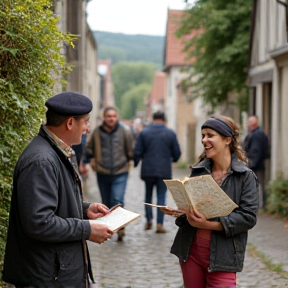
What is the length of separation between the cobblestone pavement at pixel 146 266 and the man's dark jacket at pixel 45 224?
12.4ft

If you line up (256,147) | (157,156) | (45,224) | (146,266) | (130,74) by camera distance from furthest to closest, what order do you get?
(130,74), (256,147), (157,156), (146,266), (45,224)

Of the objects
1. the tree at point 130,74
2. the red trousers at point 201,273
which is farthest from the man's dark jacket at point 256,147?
the tree at point 130,74

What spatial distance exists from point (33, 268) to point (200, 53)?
20.8 metres

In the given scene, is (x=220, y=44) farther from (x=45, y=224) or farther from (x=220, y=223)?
(x=45, y=224)

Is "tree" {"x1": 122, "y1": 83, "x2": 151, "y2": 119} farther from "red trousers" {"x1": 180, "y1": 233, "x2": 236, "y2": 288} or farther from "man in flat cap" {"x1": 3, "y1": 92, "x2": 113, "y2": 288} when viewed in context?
"man in flat cap" {"x1": 3, "y1": 92, "x2": 113, "y2": 288}

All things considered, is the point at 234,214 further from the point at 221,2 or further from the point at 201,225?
the point at 221,2

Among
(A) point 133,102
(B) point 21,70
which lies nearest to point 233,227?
(B) point 21,70

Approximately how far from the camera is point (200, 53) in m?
24.4

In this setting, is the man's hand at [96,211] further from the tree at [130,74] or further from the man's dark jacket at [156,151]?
the tree at [130,74]

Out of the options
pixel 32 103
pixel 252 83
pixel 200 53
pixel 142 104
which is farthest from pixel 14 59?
pixel 142 104

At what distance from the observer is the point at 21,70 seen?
557 cm

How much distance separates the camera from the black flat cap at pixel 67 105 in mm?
4154

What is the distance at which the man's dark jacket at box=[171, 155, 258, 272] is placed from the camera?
16.2 feet

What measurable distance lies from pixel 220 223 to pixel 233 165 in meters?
0.42
